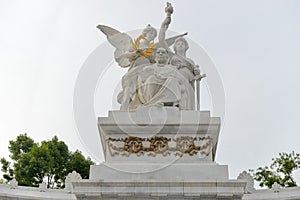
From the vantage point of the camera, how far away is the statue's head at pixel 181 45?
1581 cm

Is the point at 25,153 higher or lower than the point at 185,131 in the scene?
higher

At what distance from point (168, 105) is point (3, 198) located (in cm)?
657

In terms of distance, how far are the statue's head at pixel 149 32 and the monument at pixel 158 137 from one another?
3 centimetres

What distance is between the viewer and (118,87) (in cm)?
1517

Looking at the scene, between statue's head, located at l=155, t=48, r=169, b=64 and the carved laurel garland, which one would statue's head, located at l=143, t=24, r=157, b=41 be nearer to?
statue's head, located at l=155, t=48, r=169, b=64

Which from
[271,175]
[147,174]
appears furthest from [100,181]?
[271,175]

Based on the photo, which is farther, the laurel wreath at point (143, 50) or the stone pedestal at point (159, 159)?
the laurel wreath at point (143, 50)

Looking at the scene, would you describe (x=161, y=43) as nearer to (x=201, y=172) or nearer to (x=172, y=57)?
(x=172, y=57)

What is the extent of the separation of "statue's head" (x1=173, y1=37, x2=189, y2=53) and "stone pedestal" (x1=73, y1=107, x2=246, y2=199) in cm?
266

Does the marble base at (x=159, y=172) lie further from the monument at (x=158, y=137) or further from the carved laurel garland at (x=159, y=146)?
the carved laurel garland at (x=159, y=146)

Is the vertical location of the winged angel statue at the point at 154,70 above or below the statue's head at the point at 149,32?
below

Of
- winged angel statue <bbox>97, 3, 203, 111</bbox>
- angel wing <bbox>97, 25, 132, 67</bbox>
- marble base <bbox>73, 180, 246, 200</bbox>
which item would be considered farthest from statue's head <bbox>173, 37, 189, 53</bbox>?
marble base <bbox>73, 180, 246, 200</bbox>

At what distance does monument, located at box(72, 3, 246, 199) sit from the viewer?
1231cm

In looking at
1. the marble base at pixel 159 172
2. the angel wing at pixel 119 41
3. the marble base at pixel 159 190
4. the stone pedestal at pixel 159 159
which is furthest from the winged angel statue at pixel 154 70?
the marble base at pixel 159 190
